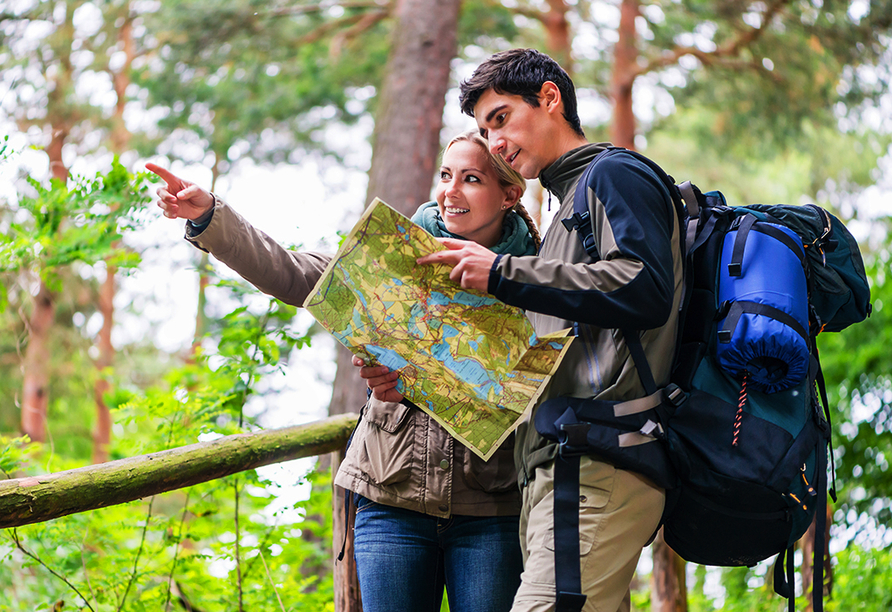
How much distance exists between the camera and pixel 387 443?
2.00 meters

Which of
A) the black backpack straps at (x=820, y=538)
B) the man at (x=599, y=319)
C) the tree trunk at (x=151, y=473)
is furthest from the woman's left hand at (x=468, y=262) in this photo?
the tree trunk at (x=151, y=473)

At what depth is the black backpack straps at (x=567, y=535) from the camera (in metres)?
1.52

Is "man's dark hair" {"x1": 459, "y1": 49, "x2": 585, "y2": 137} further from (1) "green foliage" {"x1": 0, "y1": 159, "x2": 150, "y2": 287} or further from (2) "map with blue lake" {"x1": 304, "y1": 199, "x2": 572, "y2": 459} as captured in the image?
(1) "green foliage" {"x1": 0, "y1": 159, "x2": 150, "y2": 287}

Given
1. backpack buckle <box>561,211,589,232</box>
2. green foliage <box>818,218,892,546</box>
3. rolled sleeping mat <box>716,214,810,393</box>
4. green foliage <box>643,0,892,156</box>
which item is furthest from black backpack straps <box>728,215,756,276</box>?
green foliage <box>643,0,892,156</box>

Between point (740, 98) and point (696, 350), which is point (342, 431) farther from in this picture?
point (740, 98)

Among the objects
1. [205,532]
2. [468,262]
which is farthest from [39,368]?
[468,262]

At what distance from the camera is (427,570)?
→ 2.00 metres

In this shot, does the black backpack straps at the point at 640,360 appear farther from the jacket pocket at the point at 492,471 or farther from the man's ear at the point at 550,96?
the man's ear at the point at 550,96

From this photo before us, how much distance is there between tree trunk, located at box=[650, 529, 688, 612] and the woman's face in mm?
1837

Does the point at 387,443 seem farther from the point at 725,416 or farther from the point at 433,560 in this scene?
the point at 725,416

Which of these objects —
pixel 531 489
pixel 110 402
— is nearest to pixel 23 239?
pixel 110 402

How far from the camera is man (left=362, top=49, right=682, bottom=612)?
1513 mm

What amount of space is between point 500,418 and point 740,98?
1004 centimetres

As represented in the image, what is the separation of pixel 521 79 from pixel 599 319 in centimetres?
70
